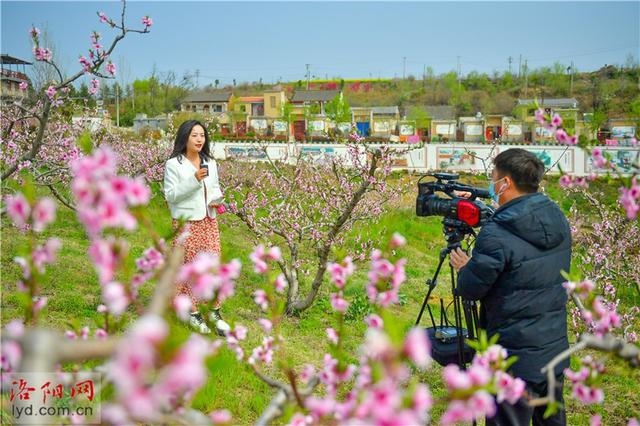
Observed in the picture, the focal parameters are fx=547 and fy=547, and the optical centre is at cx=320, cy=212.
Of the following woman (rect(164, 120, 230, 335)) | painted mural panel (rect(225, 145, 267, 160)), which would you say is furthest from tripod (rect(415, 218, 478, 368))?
painted mural panel (rect(225, 145, 267, 160))

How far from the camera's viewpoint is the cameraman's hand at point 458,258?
2969 mm

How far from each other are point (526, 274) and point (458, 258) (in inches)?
17.6

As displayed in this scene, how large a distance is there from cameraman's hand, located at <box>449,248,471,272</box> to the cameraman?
24 centimetres

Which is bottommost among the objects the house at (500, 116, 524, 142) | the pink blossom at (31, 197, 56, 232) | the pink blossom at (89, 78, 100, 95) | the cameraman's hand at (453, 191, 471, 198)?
the cameraman's hand at (453, 191, 471, 198)

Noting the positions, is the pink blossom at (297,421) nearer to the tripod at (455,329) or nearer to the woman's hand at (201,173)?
the tripod at (455,329)

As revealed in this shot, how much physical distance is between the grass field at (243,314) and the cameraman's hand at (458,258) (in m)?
0.66

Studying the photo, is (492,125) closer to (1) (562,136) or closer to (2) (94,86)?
(2) (94,86)

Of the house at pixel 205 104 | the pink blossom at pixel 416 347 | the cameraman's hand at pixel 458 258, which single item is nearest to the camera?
the pink blossom at pixel 416 347

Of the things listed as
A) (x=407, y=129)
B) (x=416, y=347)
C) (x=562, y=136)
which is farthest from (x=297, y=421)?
(x=407, y=129)

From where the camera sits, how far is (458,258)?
300cm

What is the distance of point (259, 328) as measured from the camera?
5008 mm

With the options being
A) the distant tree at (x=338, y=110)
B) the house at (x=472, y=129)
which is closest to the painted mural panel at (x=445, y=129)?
the house at (x=472, y=129)

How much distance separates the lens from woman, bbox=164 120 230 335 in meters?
4.39

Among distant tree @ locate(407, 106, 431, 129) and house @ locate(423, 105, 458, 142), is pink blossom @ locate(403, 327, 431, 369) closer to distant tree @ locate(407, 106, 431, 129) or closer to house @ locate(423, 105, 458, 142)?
house @ locate(423, 105, 458, 142)
